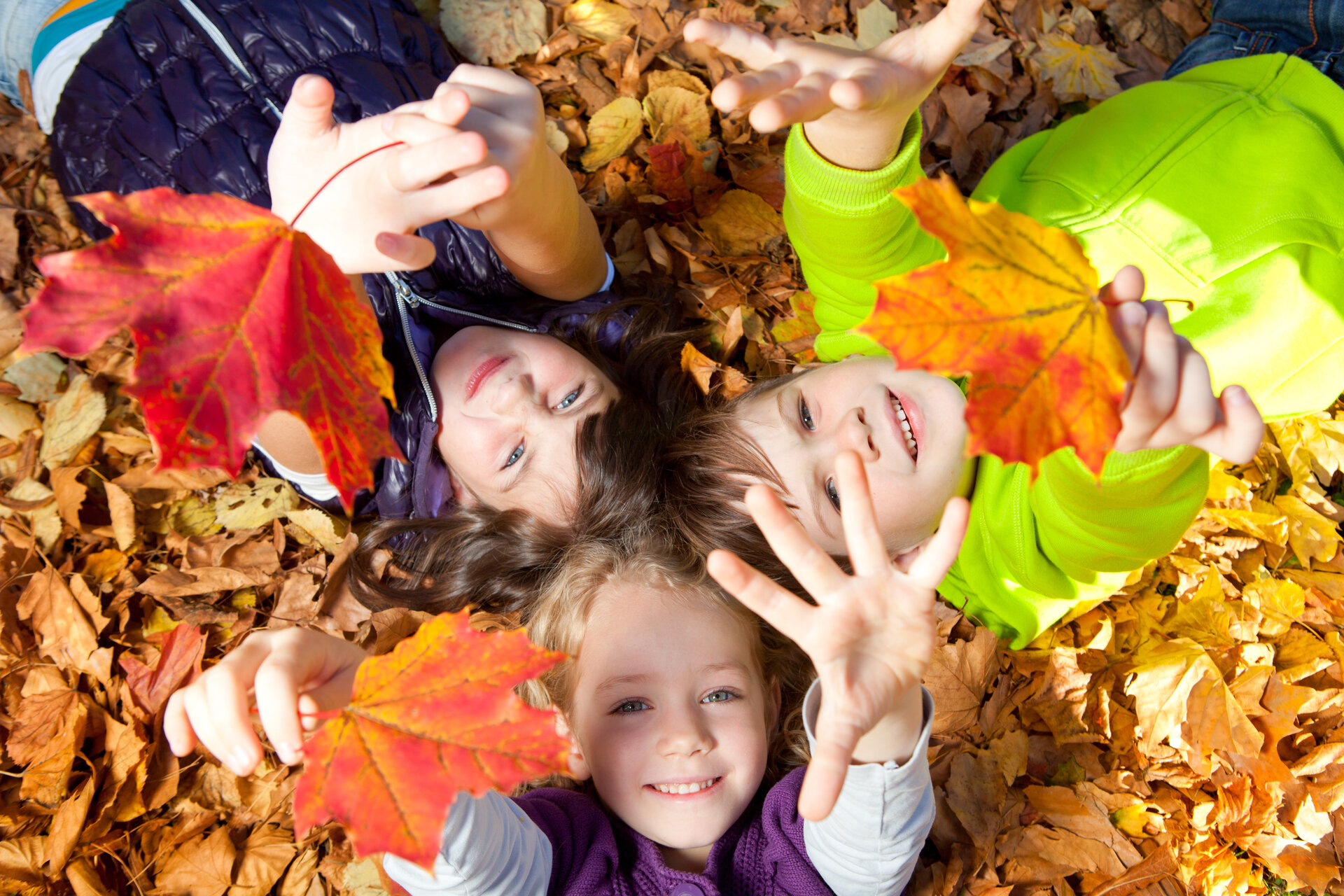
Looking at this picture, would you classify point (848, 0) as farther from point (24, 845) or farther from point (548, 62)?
point (24, 845)

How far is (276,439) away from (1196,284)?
1955 millimetres

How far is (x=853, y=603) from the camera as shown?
1.06 metres

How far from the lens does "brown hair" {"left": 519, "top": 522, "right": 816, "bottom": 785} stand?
1737 mm

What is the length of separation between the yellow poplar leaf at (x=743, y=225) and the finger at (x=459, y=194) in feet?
3.62

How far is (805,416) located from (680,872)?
911 mm

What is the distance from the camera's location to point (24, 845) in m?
1.73

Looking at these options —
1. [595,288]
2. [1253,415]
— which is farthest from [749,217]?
[1253,415]

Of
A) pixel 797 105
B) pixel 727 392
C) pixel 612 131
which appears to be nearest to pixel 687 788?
pixel 727 392

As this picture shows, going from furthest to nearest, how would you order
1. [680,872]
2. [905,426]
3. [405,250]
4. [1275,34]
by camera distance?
1. [1275,34]
2. [905,426]
3. [680,872]
4. [405,250]

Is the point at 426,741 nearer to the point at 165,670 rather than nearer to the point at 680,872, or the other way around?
the point at 680,872

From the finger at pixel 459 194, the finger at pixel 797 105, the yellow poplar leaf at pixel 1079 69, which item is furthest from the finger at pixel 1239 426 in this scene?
the yellow poplar leaf at pixel 1079 69

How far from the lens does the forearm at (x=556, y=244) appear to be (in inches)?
68.8

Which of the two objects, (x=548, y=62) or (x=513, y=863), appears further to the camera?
(x=548, y=62)

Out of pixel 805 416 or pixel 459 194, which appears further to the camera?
pixel 805 416
